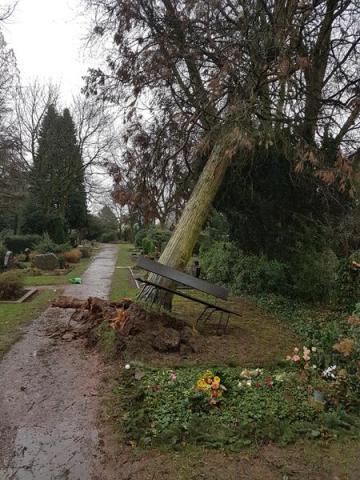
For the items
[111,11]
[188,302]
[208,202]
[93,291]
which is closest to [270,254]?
[188,302]

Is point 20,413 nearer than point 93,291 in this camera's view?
Yes

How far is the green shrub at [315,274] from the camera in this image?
8430 millimetres

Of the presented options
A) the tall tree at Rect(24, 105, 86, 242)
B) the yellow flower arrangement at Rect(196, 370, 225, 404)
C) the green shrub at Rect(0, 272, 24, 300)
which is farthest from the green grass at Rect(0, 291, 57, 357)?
the tall tree at Rect(24, 105, 86, 242)

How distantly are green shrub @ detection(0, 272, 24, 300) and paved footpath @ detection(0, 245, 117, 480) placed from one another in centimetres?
349

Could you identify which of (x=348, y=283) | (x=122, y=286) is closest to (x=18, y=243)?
(x=122, y=286)

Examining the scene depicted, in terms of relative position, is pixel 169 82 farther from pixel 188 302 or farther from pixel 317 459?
pixel 317 459

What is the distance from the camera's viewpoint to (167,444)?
9.86 ft

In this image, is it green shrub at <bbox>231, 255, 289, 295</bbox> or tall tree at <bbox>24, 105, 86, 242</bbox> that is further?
tall tree at <bbox>24, 105, 86, 242</bbox>

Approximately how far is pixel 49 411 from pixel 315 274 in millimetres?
6768

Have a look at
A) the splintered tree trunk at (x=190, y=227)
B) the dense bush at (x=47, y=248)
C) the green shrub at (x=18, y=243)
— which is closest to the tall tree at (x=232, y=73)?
the splintered tree trunk at (x=190, y=227)

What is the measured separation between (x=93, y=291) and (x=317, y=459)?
842cm

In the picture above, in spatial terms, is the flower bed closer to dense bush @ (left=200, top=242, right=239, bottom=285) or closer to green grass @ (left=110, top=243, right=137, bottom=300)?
green grass @ (left=110, top=243, right=137, bottom=300)

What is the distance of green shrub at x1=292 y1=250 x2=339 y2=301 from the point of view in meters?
8.43

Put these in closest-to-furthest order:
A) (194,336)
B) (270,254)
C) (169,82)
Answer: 1. (194,336)
2. (169,82)
3. (270,254)
